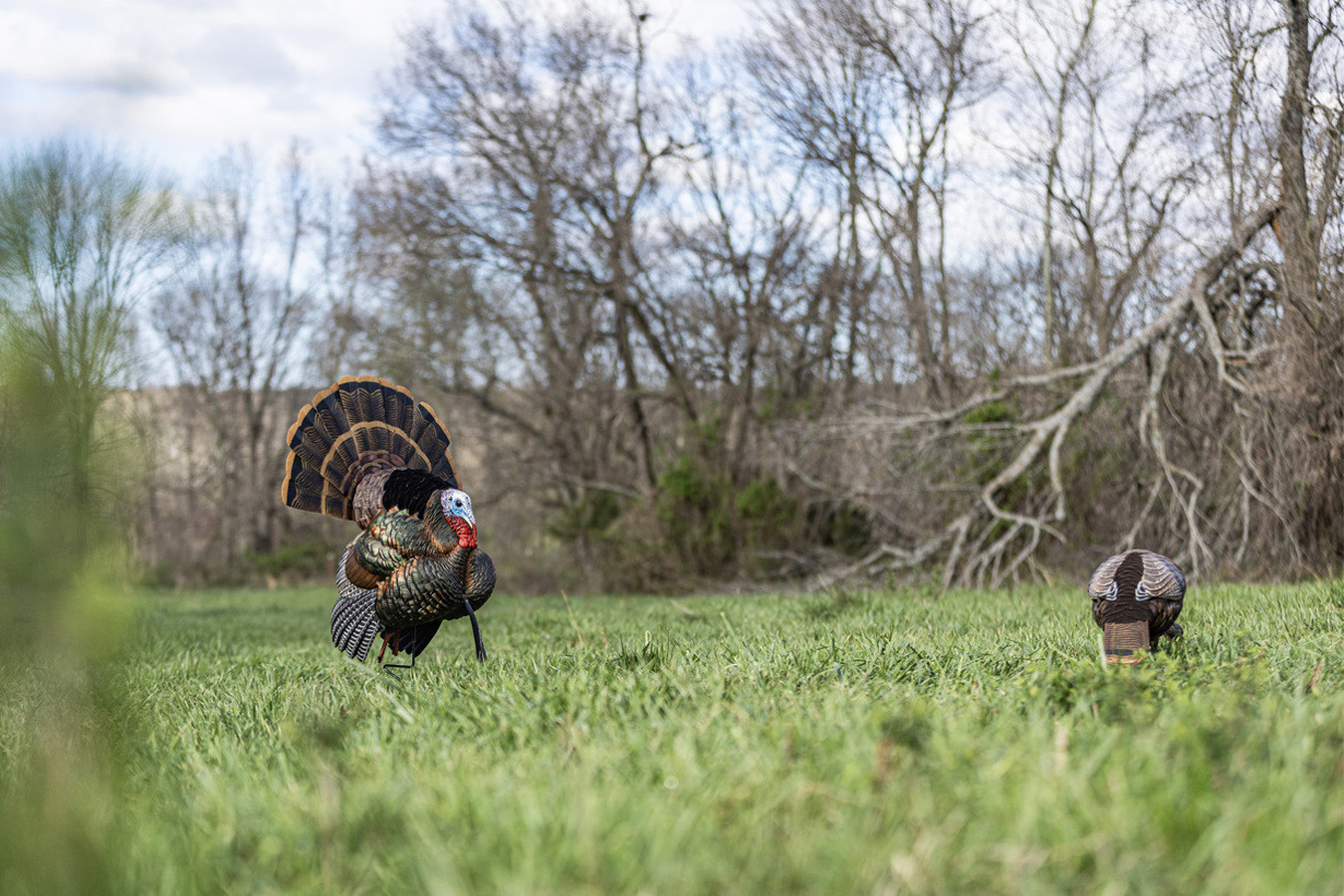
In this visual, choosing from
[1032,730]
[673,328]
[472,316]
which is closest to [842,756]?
[1032,730]

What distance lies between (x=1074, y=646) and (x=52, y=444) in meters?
3.71

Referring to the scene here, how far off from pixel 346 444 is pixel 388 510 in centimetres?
76

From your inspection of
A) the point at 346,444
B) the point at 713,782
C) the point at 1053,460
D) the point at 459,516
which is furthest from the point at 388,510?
the point at 1053,460

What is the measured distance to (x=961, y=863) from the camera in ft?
4.91

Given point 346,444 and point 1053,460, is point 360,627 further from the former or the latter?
point 1053,460

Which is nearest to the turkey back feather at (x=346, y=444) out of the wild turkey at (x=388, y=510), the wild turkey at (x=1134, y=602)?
the wild turkey at (x=388, y=510)

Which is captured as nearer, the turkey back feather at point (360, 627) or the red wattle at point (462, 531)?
the red wattle at point (462, 531)

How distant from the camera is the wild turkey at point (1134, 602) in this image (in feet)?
11.1

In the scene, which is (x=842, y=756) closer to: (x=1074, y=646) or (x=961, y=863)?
(x=961, y=863)

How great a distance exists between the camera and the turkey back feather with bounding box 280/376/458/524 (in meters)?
5.22

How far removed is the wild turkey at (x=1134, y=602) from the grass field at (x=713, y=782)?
0.57ft

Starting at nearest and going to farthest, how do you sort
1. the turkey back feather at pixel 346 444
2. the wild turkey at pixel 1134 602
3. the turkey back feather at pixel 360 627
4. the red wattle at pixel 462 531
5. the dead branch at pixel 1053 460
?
the wild turkey at pixel 1134 602, the red wattle at pixel 462 531, the turkey back feather at pixel 360 627, the turkey back feather at pixel 346 444, the dead branch at pixel 1053 460

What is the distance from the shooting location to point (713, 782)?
6.16 feet

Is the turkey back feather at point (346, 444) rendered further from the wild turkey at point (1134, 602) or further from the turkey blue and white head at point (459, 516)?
the wild turkey at point (1134, 602)
